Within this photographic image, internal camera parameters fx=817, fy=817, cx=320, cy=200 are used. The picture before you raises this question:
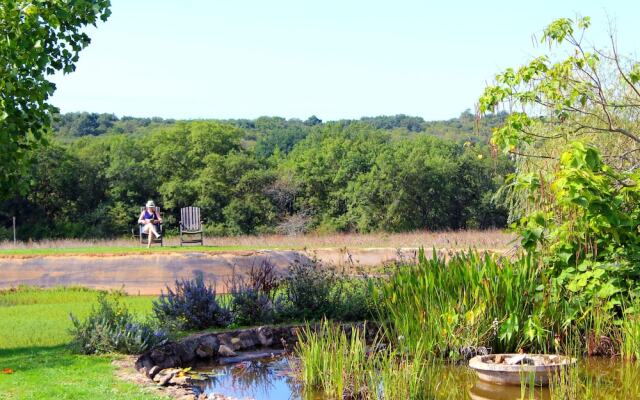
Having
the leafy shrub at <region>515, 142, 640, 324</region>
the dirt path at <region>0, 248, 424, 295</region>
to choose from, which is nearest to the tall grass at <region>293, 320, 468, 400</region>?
the leafy shrub at <region>515, 142, 640, 324</region>

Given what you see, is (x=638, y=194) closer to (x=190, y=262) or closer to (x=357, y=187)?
(x=190, y=262)

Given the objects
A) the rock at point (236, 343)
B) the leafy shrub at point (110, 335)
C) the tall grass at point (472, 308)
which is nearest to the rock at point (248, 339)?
the rock at point (236, 343)

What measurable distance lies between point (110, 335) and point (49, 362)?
765 millimetres

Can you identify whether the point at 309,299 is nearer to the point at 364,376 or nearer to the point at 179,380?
the point at 179,380

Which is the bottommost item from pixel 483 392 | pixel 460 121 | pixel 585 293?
pixel 483 392

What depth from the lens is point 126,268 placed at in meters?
17.8

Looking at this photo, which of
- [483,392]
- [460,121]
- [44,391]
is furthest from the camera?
[460,121]

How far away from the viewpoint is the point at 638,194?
32.2 feet

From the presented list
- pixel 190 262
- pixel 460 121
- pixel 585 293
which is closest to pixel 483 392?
pixel 585 293

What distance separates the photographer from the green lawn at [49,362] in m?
6.96

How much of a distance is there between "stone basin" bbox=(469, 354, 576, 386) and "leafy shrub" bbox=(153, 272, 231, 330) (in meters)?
3.66

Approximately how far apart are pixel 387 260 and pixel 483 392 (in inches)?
457

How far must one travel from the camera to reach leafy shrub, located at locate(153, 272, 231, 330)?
34.8 ft

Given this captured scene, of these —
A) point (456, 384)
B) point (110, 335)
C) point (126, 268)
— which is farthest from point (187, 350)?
point (126, 268)
